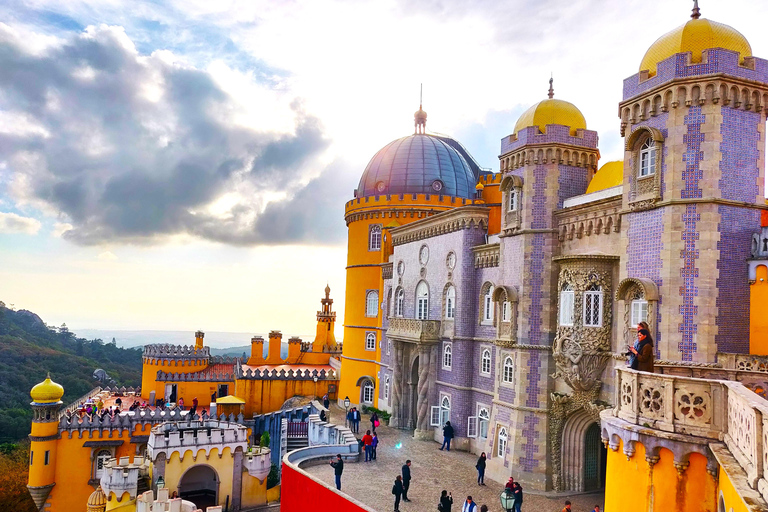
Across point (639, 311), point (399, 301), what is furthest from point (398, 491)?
point (399, 301)

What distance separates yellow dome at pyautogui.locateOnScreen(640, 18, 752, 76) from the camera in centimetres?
1466

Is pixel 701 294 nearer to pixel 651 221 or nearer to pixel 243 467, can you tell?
pixel 651 221

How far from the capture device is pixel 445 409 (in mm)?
26109

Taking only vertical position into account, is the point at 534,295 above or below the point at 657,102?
Answer: below

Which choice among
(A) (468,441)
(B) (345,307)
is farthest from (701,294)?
(B) (345,307)

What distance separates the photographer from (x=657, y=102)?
1520 cm

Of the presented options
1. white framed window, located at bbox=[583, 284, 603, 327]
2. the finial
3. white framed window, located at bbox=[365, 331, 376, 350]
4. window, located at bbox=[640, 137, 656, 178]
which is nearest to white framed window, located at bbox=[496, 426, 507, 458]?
white framed window, located at bbox=[583, 284, 603, 327]

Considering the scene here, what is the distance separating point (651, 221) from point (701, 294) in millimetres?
2196

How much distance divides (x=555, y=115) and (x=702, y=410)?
13.1 m

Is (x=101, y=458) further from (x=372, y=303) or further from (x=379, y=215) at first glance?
(x=379, y=215)

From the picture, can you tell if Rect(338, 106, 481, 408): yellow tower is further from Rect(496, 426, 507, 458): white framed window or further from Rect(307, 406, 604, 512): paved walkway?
Rect(496, 426, 507, 458): white framed window

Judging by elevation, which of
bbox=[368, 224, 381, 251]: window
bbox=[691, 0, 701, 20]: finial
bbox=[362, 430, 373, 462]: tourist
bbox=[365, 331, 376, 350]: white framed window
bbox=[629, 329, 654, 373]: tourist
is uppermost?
bbox=[691, 0, 701, 20]: finial

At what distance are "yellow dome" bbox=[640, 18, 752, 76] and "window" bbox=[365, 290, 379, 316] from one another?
23.1 m

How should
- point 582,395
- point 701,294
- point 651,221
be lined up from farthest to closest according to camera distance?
point 582,395, point 651,221, point 701,294
